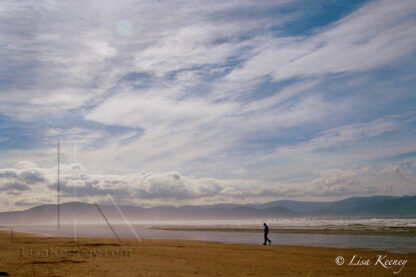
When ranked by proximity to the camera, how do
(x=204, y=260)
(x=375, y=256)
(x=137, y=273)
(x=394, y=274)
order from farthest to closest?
1. (x=375, y=256)
2. (x=204, y=260)
3. (x=394, y=274)
4. (x=137, y=273)

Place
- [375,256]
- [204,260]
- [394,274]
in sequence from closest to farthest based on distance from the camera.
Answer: [394,274] → [204,260] → [375,256]

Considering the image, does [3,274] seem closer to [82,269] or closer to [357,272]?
[82,269]

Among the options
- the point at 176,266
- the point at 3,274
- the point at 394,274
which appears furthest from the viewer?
the point at 176,266

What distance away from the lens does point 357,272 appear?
16.7m

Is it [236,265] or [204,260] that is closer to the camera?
[236,265]

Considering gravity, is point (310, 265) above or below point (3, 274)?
below

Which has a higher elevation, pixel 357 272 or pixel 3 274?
pixel 3 274

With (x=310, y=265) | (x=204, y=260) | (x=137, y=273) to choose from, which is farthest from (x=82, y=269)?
(x=310, y=265)

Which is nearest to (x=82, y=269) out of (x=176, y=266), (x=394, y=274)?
(x=176, y=266)

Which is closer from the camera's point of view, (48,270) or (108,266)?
(48,270)

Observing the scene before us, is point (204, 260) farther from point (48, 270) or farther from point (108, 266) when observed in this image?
point (48, 270)

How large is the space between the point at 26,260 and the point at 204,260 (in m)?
9.86

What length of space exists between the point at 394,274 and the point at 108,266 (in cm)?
1384

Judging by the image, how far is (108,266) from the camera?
16953 mm
